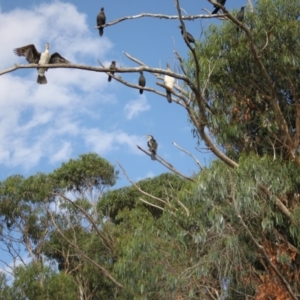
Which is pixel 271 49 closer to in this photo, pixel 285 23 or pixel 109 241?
pixel 285 23

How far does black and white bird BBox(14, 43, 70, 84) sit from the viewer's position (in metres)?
7.68

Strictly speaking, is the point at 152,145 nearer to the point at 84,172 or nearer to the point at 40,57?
the point at 40,57

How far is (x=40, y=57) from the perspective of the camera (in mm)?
A: 8078

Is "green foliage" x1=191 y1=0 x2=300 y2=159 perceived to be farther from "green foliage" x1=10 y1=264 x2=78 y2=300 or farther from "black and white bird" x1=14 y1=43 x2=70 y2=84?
"green foliage" x1=10 y1=264 x2=78 y2=300

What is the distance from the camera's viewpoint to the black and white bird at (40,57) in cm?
768

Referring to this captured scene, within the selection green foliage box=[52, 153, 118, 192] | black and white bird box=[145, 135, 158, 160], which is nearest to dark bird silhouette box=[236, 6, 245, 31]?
black and white bird box=[145, 135, 158, 160]

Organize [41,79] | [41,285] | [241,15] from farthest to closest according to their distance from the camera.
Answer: [41,285] < [241,15] < [41,79]

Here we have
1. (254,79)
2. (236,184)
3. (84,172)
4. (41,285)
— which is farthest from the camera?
(84,172)

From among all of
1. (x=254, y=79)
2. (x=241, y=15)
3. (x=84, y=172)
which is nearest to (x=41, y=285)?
(x=84, y=172)

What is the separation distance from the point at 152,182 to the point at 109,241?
5.36 metres

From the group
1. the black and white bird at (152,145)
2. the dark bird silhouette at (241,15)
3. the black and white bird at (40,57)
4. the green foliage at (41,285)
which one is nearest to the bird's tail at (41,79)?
the black and white bird at (40,57)

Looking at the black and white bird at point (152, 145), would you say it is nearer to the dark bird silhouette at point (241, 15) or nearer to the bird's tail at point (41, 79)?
the bird's tail at point (41, 79)

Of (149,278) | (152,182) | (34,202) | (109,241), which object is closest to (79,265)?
(109,241)

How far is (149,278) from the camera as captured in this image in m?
8.11
